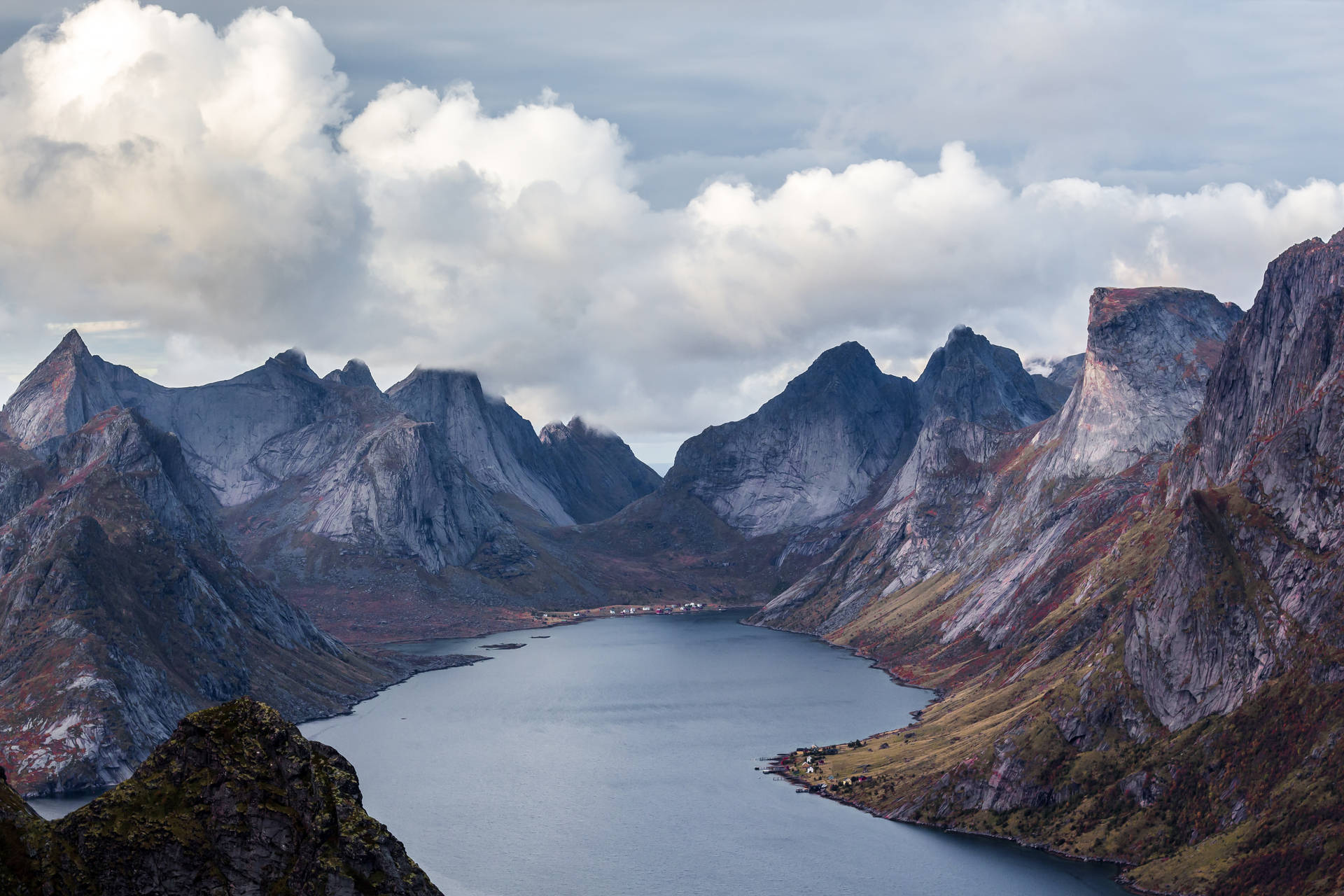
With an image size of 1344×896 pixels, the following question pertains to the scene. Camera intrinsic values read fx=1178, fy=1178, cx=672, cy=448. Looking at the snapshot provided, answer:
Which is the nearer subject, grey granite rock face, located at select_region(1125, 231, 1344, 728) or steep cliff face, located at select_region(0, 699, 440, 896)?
steep cliff face, located at select_region(0, 699, 440, 896)

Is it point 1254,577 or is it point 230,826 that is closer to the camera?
point 230,826

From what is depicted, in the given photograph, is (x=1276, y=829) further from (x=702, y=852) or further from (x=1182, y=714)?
(x=702, y=852)

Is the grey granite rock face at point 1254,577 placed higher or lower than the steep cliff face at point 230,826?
higher

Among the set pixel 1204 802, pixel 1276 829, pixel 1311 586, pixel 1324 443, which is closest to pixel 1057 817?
pixel 1204 802

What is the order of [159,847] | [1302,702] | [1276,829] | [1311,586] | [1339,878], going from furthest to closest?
[1311,586] → [1302,702] → [1276,829] → [1339,878] → [159,847]

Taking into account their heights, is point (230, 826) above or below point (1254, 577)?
below

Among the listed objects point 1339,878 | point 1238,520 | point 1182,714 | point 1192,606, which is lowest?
point 1339,878

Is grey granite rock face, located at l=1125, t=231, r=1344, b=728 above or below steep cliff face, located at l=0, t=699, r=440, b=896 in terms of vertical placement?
above

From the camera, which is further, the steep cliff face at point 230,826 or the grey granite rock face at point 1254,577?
the grey granite rock face at point 1254,577
